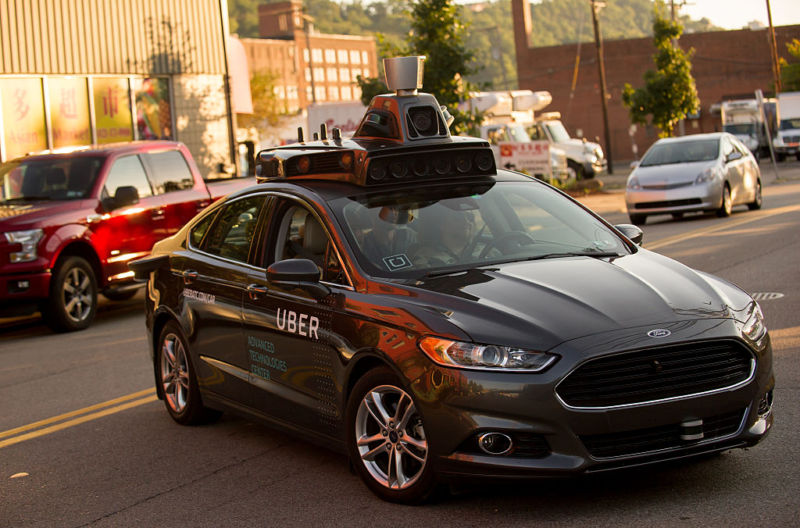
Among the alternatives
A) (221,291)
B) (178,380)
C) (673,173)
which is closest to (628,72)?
(673,173)

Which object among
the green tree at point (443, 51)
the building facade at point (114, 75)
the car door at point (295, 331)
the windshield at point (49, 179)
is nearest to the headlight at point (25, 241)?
the windshield at point (49, 179)

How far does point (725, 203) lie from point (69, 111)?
13.7 meters

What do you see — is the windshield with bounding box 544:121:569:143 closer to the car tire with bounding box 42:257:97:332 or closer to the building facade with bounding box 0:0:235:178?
the building facade with bounding box 0:0:235:178

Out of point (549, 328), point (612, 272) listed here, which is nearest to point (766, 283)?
point (612, 272)

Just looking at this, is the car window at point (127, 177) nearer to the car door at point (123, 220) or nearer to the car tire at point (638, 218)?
the car door at point (123, 220)

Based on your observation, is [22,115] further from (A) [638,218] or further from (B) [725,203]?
(B) [725,203]

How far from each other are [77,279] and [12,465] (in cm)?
664

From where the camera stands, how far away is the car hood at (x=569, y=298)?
5012 millimetres

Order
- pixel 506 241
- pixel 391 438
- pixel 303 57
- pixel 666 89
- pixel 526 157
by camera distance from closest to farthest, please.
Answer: pixel 391 438 → pixel 506 241 → pixel 526 157 → pixel 666 89 → pixel 303 57

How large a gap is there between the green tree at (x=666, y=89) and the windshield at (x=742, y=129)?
14.6 m

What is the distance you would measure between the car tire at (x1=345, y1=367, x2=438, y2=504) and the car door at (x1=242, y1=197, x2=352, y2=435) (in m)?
0.23

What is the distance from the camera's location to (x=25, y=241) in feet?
42.2

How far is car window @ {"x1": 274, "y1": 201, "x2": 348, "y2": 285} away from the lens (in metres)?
6.07

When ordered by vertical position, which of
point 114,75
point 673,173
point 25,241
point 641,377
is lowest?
point 641,377
